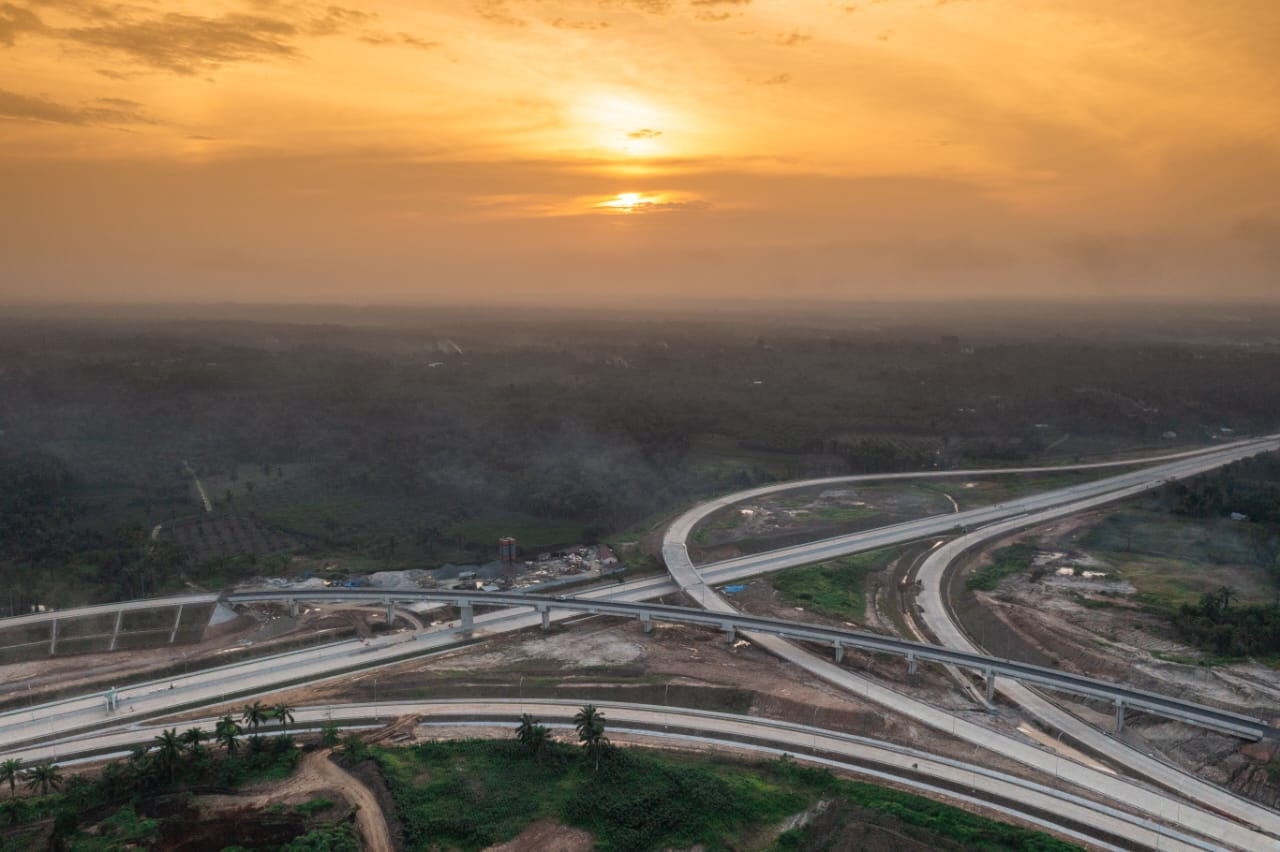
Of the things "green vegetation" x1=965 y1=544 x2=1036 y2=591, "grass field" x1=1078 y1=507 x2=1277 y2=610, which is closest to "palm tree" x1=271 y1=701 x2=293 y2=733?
"green vegetation" x1=965 y1=544 x2=1036 y2=591

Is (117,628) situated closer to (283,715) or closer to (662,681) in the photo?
(283,715)

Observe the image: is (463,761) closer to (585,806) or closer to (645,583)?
(585,806)

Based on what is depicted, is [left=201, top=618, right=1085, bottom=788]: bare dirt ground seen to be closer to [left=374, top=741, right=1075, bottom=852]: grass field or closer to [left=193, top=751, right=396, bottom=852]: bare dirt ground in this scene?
[left=374, top=741, right=1075, bottom=852]: grass field

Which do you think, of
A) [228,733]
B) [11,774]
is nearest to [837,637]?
[228,733]

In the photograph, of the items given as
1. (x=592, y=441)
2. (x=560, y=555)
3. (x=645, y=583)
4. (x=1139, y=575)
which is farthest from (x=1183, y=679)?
(x=592, y=441)

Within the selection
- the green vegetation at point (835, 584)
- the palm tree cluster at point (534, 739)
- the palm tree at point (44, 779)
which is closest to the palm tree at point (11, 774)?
the palm tree at point (44, 779)
